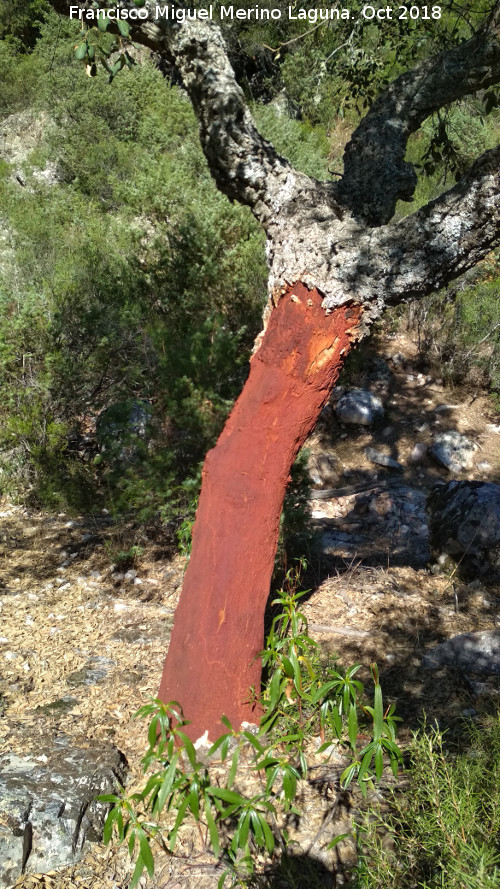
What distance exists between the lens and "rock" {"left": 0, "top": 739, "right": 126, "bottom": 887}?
2.11 metres

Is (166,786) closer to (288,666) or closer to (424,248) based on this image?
(288,666)

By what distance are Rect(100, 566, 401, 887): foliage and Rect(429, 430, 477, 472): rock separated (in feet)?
14.1

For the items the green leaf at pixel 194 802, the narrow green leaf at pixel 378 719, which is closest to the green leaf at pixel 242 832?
the green leaf at pixel 194 802

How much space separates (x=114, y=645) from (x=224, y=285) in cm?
456

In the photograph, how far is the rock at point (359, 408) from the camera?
7.29 m

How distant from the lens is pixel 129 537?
456cm

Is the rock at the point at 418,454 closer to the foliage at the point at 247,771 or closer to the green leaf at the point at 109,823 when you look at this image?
the foliage at the point at 247,771

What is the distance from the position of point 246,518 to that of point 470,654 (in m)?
1.48

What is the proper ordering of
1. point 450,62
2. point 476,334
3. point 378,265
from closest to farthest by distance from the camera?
1. point 378,265
2. point 450,62
3. point 476,334

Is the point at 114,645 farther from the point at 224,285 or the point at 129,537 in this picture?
the point at 224,285

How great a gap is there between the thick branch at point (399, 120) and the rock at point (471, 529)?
1.96 metres

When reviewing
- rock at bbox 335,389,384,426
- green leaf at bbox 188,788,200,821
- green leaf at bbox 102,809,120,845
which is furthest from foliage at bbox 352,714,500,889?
rock at bbox 335,389,384,426

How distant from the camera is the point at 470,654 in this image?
3.18 m

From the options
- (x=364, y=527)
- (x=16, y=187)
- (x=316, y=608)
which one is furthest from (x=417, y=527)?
(x=16, y=187)
